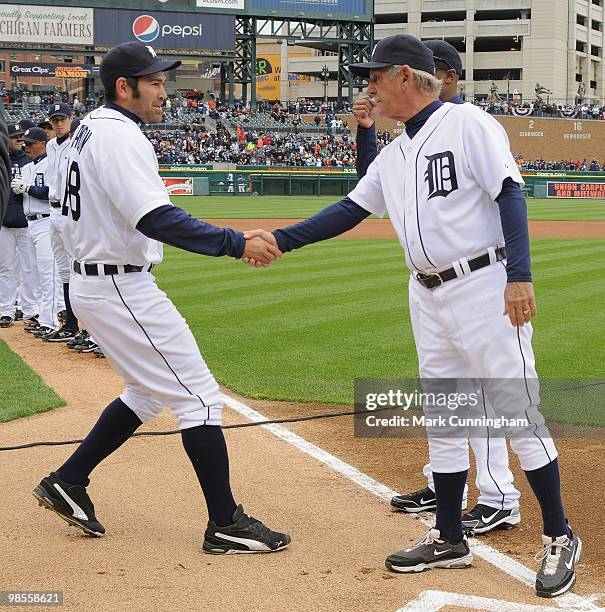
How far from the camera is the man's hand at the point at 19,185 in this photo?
31.5ft

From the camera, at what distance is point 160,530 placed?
4180 millimetres

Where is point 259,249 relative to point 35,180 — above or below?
below

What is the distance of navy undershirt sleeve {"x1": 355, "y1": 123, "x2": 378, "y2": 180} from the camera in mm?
4586

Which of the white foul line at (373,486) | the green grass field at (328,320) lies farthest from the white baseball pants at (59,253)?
the white foul line at (373,486)

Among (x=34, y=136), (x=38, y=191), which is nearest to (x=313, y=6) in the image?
(x=34, y=136)

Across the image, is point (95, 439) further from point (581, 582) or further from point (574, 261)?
point (574, 261)

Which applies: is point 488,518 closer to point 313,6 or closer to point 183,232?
point 183,232

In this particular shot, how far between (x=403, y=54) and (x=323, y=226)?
3.07 ft

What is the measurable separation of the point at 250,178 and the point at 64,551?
39342 mm

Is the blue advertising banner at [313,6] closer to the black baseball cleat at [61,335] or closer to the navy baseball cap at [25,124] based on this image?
the navy baseball cap at [25,124]

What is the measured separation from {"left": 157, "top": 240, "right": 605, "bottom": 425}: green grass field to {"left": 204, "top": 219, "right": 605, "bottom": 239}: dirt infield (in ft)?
15.6

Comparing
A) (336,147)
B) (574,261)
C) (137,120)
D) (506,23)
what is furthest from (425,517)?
(506,23)


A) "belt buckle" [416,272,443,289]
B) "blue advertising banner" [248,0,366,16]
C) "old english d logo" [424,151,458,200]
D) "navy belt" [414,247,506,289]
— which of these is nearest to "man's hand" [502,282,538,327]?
"navy belt" [414,247,506,289]

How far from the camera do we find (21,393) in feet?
23.2
